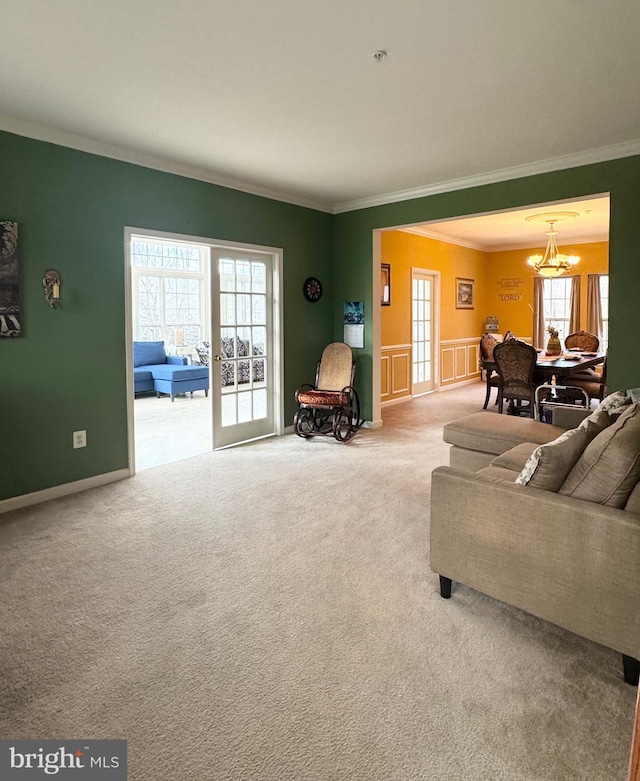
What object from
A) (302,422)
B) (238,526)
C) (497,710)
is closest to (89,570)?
(238,526)

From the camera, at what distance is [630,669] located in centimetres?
182

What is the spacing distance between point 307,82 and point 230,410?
3176mm

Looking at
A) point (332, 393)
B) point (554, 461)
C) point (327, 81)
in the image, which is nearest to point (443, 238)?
point (332, 393)

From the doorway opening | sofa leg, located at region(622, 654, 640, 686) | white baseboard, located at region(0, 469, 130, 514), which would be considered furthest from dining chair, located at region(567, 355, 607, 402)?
white baseboard, located at region(0, 469, 130, 514)

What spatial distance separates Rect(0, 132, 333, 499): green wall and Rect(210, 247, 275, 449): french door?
58 centimetres

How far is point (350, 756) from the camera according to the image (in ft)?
5.04

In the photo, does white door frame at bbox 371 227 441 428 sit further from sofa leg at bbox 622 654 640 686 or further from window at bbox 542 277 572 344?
window at bbox 542 277 572 344

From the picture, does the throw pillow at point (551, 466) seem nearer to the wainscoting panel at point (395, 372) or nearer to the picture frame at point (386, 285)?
the wainscoting panel at point (395, 372)

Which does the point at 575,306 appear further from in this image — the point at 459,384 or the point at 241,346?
the point at 241,346

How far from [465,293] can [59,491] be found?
7946 millimetres

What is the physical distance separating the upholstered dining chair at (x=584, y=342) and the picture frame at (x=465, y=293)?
2215 millimetres

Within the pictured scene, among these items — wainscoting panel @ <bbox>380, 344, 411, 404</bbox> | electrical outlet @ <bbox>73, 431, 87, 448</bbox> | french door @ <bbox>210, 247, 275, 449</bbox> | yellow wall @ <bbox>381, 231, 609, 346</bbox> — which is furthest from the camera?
yellow wall @ <bbox>381, 231, 609, 346</bbox>

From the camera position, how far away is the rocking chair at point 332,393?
5.41 meters

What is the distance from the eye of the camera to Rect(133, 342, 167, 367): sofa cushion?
336 inches
